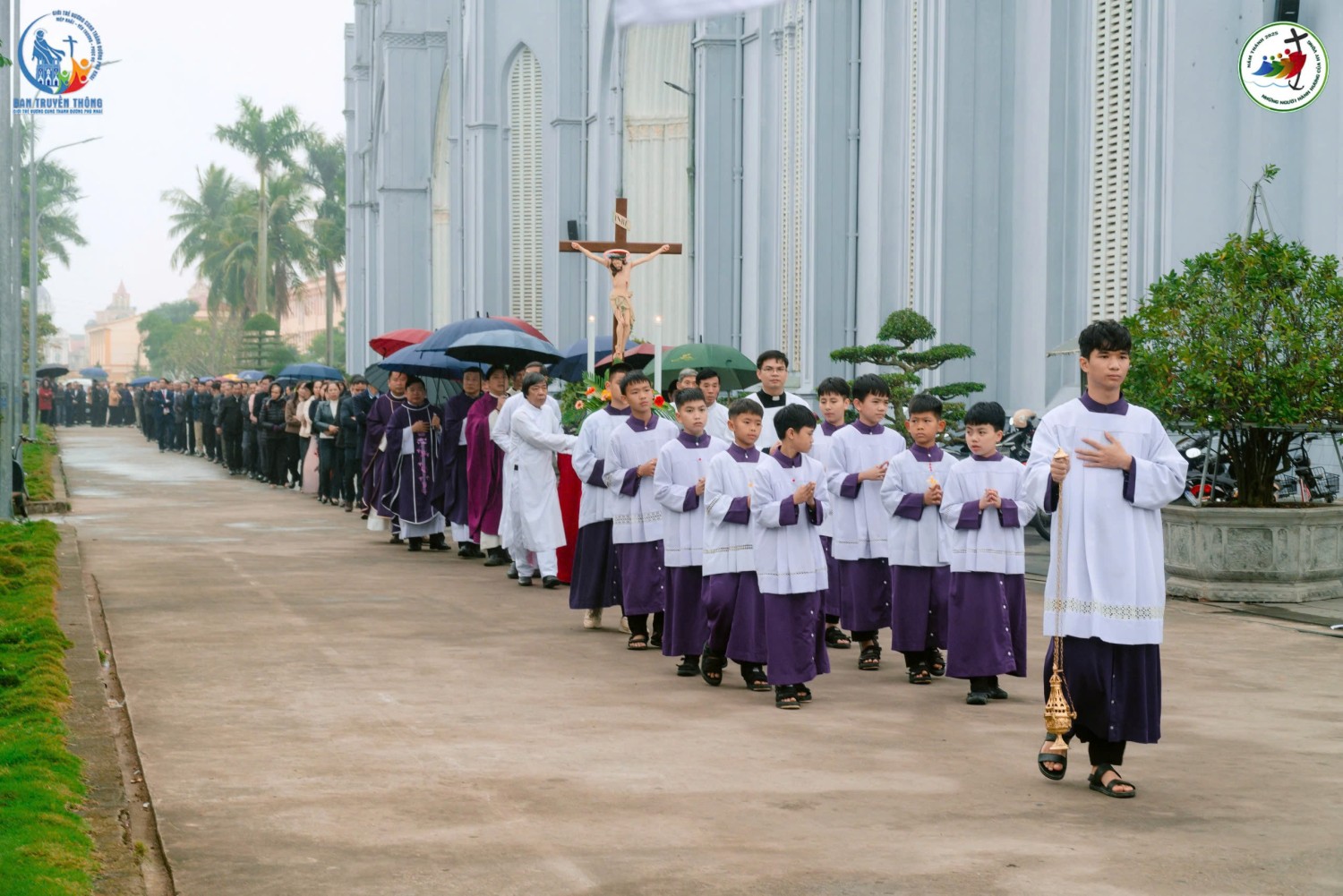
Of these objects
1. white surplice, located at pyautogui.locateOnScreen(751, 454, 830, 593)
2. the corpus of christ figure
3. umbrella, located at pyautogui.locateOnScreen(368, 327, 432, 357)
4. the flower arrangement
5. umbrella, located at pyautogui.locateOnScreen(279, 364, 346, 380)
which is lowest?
white surplice, located at pyautogui.locateOnScreen(751, 454, 830, 593)

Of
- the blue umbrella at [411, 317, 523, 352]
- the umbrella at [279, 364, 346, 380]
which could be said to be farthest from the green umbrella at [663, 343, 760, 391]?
the umbrella at [279, 364, 346, 380]

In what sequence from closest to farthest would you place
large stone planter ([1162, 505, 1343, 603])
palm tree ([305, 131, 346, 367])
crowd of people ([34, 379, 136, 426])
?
1. large stone planter ([1162, 505, 1343, 603])
2. crowd of people ([34, 379, 136, 426])
3. palm tree ([305, 131, 346, 367])

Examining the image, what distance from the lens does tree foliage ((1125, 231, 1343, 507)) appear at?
12.1 m

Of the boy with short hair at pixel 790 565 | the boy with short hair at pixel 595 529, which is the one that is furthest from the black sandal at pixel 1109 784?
the boy with short hair at pixel 595 529

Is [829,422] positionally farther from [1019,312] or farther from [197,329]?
[197,329]

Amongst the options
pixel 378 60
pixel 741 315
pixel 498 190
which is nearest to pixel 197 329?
pixel 378 60

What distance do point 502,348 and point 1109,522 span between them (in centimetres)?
1075

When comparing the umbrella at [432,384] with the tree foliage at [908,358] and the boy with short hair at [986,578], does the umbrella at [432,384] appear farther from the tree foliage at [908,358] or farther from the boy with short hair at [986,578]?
the boy with short hair at [986,578]

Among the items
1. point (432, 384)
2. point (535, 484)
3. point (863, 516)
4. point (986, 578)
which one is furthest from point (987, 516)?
point (432, 384)

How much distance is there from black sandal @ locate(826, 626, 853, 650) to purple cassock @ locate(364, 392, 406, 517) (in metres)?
7.95

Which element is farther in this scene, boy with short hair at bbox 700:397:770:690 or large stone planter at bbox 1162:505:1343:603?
large stone planter at bbox 1162:505:1343:603

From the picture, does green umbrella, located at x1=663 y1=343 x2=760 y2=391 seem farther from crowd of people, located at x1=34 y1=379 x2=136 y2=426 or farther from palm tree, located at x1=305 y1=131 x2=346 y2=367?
palm tree, located at x1=305 y1=131 x2=346 y2=367

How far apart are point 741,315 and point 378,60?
29117 mm

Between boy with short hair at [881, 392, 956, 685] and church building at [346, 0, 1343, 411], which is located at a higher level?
church building at [346, 0, 1343, 411]
